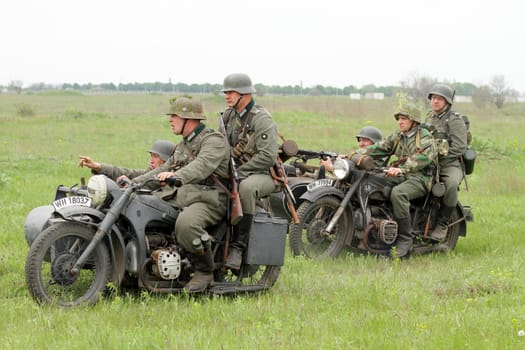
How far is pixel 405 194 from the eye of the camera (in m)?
9.97

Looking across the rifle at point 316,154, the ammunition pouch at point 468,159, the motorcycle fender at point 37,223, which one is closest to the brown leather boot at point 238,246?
the motorcycle fender at point 37,223

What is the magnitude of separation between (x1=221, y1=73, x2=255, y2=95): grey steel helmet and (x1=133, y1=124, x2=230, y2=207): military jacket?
1.90 feet

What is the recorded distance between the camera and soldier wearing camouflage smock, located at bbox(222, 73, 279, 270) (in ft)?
24.2

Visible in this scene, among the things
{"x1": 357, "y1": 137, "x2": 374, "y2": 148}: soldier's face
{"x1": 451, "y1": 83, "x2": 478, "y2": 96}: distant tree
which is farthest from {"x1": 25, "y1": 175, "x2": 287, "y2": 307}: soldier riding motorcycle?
{"x1": 451, "y1": 83, "x2": 478, "y2": 96}: distant tree

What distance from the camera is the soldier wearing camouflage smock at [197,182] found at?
6.92 m

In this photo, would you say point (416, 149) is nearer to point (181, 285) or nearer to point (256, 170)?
point (256, 170)

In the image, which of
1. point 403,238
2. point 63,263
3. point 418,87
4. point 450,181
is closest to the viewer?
point 63,263

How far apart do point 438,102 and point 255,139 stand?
12.7ft

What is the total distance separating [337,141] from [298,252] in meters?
17.1

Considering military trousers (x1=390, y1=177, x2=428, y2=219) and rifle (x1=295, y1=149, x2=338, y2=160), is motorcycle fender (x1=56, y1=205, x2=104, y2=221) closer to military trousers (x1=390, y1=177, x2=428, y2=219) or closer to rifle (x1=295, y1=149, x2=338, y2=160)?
A: rifle (x1=295, y1=149, x2=338, y2=160)

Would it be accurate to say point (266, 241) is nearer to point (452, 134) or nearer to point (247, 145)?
point (247, 145)

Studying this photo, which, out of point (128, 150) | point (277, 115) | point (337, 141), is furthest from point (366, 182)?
point (277, 115)

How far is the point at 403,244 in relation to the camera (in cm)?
1009

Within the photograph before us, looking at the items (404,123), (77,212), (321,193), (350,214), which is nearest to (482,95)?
(404,123)
